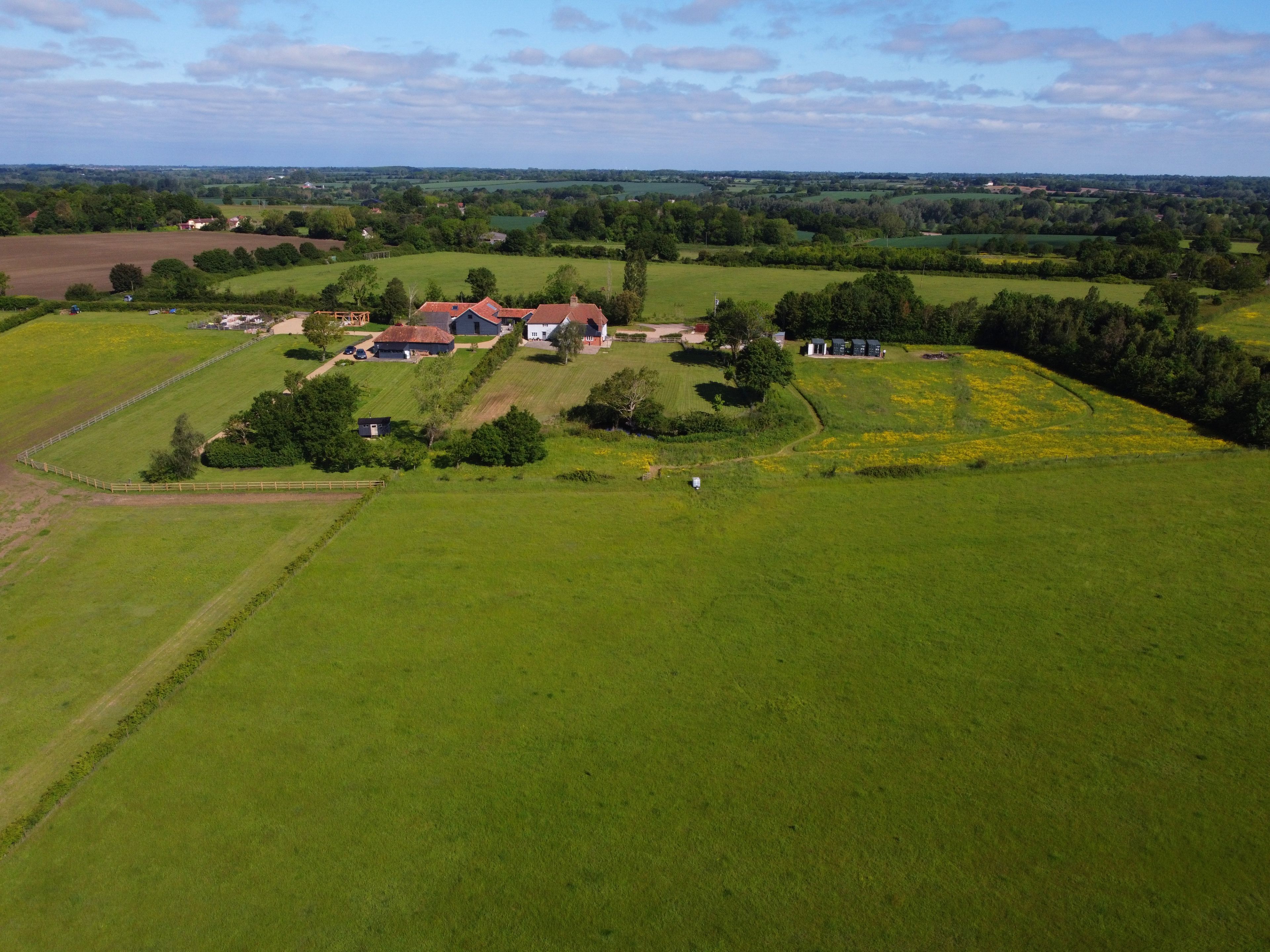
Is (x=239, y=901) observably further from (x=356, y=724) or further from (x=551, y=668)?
(x=551, y=668)

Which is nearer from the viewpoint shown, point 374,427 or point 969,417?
point 374,427

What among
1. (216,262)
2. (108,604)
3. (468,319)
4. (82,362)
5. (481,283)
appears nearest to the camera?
(108,604)

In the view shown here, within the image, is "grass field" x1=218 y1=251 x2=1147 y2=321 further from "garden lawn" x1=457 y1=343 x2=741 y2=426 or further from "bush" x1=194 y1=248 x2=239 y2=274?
"garden lawn" x1=457 y1=343 x2=741 y2=426

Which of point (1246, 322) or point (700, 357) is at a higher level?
point (1246, 322)

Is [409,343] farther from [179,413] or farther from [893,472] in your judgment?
[893,472]

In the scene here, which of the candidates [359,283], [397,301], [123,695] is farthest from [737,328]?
[123,695]

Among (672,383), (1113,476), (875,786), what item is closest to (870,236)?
(672,383)

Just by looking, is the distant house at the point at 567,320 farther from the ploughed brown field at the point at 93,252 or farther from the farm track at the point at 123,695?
the ploughed brown field at the point at 93,252
